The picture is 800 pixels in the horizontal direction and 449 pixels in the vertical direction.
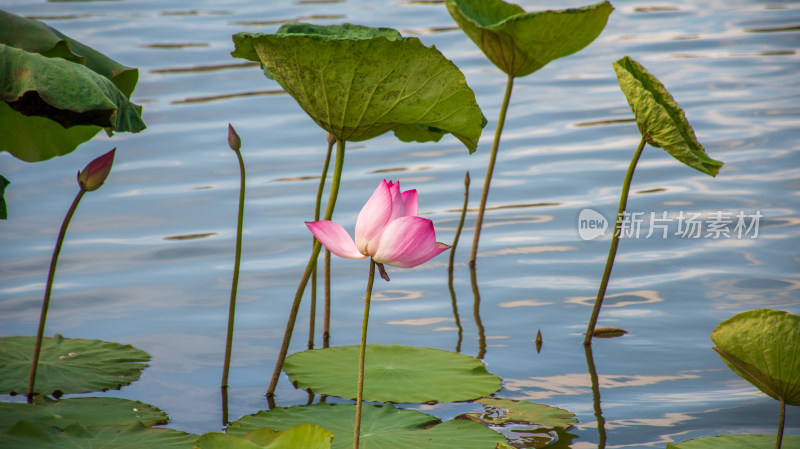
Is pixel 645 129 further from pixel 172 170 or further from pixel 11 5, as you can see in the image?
pixel 11 5

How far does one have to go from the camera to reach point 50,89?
56.0 inches

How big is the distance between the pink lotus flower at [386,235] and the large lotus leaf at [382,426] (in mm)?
440

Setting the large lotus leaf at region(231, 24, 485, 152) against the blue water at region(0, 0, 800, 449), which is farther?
the blue water at region(0, 0, 800, 449)

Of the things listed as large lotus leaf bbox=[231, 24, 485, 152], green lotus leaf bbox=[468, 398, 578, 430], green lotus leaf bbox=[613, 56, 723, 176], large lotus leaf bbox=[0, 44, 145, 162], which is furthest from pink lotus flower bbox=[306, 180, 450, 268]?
green lotus leaf bbox=[613, 56, 723, 176]

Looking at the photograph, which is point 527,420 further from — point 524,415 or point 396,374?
point 396,374

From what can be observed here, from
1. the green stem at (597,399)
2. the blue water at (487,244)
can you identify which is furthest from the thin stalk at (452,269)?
the green stem at (597,399)

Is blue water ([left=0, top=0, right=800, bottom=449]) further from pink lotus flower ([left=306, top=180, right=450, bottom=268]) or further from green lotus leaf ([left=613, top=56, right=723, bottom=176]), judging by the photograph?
pink lotus flower ([left=306, top=180, right=450, bottom=268])

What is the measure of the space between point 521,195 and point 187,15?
461cm

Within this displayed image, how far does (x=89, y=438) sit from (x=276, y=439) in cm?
37

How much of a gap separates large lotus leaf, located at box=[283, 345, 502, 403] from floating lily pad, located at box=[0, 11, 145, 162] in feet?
2.16

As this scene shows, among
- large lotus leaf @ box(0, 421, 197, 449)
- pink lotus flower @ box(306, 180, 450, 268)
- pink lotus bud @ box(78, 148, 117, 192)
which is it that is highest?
pink lotus bud @ box(78, 148, 117, 192)

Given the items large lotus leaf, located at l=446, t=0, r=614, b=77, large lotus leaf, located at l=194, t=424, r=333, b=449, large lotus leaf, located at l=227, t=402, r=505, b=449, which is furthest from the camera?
large lotus leaf, located at l=446, t=0, r=614, b=77

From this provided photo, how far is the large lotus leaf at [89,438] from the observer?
1440 millimetres

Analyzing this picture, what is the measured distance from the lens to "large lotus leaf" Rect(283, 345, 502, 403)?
1.78 meters
